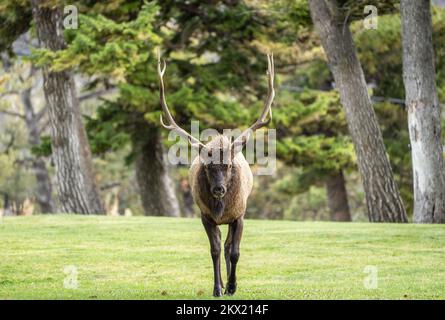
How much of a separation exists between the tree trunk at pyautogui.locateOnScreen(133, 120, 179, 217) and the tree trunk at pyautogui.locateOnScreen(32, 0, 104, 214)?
3767 mm

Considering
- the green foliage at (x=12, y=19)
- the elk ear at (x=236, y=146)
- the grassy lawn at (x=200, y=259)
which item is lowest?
the grassy lawn at (x=200, y=259)

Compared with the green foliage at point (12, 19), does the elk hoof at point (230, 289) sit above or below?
below

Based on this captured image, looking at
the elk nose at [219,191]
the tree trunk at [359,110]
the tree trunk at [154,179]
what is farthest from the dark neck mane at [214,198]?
the tree trunk at [154,179]

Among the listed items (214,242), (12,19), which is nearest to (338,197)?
(12,19)

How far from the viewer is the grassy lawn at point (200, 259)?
10.3m

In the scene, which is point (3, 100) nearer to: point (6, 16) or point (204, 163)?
point (6, 16)

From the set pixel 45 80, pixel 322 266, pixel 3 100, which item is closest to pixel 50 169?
Answer: pixel 3 100

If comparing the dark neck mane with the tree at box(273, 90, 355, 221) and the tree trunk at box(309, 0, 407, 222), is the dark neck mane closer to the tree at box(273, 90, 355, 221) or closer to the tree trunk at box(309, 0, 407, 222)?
the tree trunk at box(309, 0, 407, 222)

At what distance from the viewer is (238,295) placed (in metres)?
9.69

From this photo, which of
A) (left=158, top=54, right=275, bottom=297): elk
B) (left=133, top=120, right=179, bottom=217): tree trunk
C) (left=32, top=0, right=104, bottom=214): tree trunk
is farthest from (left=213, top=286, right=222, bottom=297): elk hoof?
(left=133, top=120, right=179, bottom=217): tree trunk

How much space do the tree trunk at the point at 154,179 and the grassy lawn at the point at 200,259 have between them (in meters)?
7.02

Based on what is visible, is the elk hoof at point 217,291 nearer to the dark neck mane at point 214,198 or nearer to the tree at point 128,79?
the dark neck mane at point 214,198

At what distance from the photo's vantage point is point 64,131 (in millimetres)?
22141

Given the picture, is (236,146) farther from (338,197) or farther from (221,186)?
(338,197)
